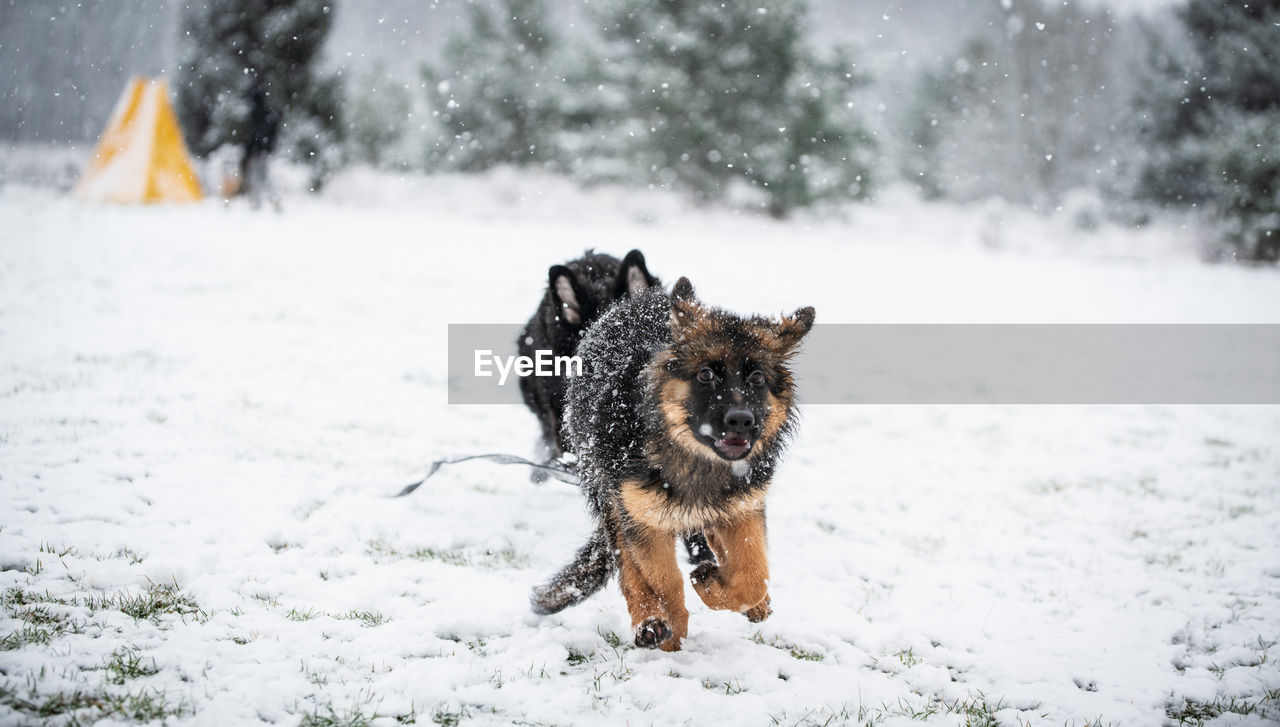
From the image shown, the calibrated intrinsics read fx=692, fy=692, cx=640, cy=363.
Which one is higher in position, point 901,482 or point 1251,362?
point 1251,362

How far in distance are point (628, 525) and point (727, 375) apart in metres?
0.84

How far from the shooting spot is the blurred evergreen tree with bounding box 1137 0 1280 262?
20406 millimetres

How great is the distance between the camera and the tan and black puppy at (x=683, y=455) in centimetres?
301

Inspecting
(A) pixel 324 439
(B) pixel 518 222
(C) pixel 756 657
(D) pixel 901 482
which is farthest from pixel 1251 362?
(B) pixel 518 222

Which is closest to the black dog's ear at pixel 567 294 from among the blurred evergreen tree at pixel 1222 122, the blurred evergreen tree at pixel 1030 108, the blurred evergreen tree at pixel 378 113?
the blurred evergreen tree at pixel 1222 122

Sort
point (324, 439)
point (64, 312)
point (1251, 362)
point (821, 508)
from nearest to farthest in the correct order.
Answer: point (821, 508)
point (324, 439)
point (64, 312)
point (1251, 362)

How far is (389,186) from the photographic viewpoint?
28547mm

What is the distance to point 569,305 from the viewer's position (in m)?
4.61

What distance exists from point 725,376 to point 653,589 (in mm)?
1033

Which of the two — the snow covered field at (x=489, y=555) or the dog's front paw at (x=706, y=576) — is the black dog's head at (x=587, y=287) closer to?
the snow covered field at (x=489, y=555)

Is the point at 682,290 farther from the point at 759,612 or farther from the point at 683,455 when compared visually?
the point at 759,612

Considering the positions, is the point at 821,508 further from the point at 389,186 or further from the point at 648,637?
the point at 389,186

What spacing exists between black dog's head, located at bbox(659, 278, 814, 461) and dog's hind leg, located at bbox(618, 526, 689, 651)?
0.48 metres

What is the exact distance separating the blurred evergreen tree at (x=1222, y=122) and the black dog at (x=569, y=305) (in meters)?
24.3
